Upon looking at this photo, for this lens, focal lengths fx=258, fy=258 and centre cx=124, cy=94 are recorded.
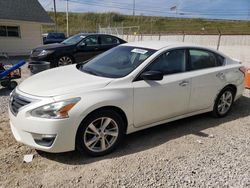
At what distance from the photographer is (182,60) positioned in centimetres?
459

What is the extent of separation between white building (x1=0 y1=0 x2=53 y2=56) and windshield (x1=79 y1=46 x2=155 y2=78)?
13621mm

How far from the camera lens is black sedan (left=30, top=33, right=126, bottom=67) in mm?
10234

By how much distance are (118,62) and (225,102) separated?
2.54 metres

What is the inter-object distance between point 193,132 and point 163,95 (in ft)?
3.39

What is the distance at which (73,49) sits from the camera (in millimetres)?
10586

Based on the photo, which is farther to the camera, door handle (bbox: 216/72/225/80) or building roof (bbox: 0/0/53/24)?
building roof (bbox: 0/0/53/24)

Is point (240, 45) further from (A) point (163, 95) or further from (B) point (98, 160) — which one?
(B) point (98, 160)

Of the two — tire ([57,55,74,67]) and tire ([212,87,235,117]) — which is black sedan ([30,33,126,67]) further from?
tire ([212,87,235,117])

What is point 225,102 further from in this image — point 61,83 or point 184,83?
point 61,83

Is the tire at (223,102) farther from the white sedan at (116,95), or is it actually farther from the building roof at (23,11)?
the building roof at (23,11)

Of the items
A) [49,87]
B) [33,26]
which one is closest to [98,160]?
[49,87]

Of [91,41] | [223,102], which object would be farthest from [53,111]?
[91,41]

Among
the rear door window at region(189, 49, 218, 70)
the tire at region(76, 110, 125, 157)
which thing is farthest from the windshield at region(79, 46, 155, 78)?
the rear door window at region(189, 49, 218, 70)

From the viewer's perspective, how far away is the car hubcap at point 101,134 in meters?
3.56
